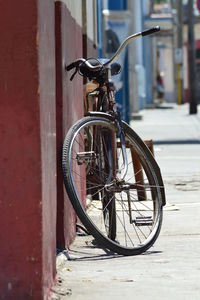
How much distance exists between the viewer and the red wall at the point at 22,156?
454 cm

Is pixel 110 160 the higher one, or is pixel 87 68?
pixel 87 68

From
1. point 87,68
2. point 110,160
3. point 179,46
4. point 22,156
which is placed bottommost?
point 179,46

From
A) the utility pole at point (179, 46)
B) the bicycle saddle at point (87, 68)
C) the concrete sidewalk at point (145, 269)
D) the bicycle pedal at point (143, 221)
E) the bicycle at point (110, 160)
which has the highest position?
the bicycle saddle at point (87, 68)

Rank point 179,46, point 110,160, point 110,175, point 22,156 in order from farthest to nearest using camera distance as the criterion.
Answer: point 179,46
point 110,160
point 110,175
point 22,156

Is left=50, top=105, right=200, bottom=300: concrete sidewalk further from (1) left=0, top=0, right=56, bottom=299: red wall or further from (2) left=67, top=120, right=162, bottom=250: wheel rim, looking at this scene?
(1) left=0, top=0, right=56, bottom=299: red wall

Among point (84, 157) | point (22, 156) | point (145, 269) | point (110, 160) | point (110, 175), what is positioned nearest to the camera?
point (22, 156)

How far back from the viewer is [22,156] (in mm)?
4555

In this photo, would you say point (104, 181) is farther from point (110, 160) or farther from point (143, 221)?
point (143, 221)

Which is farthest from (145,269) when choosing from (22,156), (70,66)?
(70,66)

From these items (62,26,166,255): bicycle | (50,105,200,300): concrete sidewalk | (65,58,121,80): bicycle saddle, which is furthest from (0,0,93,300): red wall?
Answer: (65,58,121,80): bicycle saddle

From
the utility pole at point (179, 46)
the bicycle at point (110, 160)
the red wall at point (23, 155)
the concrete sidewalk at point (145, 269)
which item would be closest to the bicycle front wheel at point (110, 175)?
the bicycle at point (110, 160)

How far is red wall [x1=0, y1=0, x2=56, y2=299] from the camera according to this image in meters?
4.54

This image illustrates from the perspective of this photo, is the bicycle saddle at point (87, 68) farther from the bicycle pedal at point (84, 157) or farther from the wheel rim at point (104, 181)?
the bicycle pedal at point (84, 157)

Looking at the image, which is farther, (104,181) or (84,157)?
(104,181)
